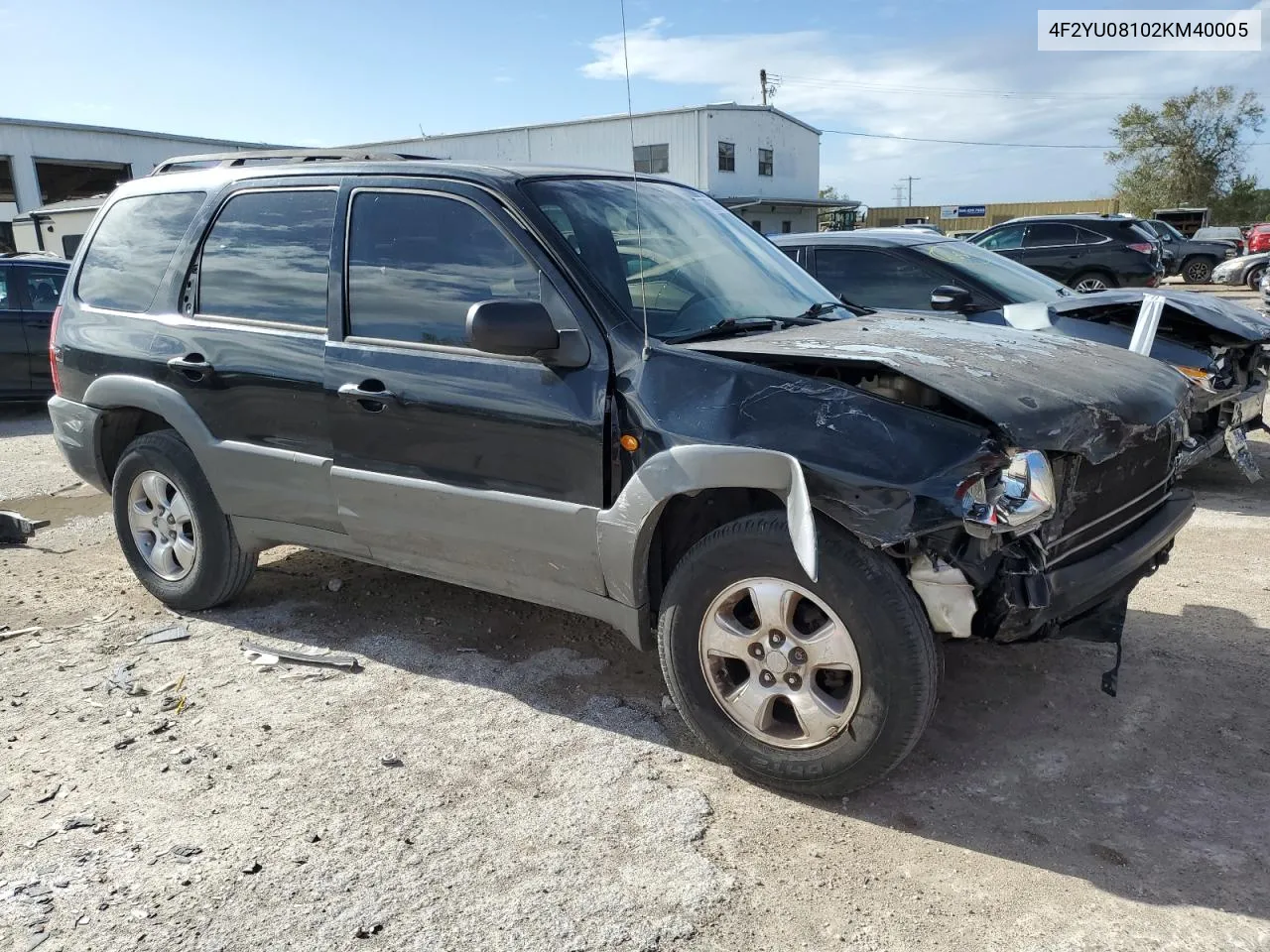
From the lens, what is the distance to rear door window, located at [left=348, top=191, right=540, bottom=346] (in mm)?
3500

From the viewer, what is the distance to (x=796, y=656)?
116 inches

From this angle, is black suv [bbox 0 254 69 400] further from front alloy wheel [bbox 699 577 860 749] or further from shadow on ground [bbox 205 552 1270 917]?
front alloy wheel [bbox 699 577 860 749]

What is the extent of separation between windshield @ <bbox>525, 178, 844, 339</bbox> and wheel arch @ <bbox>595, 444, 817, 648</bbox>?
1.74 feet

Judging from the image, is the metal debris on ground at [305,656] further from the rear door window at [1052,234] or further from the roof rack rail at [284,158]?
the rear door window at [1052,234]

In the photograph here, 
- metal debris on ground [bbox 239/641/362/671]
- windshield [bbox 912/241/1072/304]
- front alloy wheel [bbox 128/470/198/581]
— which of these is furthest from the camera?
windshield [bbox 912/241/1072/304]

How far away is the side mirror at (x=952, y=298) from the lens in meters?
6.33

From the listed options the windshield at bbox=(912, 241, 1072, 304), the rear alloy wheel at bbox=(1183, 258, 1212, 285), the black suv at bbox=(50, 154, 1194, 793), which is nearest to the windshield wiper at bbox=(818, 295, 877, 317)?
the black suv at bbox=(50, 154, 1194, 793)

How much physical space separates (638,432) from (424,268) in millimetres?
1163

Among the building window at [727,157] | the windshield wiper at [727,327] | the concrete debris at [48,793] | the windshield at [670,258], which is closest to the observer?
the concrete debris at [48,793]

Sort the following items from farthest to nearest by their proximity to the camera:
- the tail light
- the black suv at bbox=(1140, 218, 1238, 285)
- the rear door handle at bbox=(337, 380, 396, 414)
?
the black suv at bbox=(1140, 218, 1238, 285)
the tail light
the rear door handle at bbox=(337, 380, 396, 414)

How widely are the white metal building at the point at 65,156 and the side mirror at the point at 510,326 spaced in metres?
29.3

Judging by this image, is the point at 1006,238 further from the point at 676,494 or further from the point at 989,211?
the point at 989,211

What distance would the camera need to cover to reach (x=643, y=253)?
3557 mm

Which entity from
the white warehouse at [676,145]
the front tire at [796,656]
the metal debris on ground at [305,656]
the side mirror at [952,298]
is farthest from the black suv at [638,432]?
the white warehouse at [676,145]
